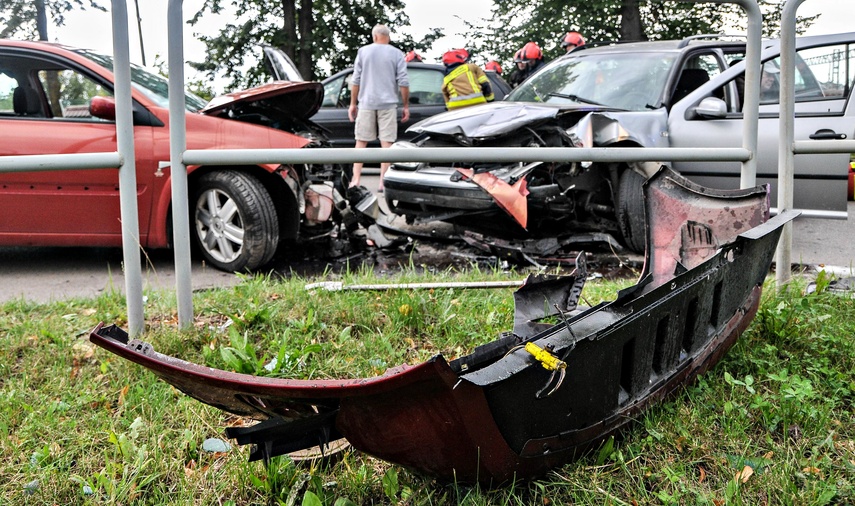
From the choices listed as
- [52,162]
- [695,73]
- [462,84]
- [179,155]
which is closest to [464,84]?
[462,84]

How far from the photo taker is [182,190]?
3088 millimetres

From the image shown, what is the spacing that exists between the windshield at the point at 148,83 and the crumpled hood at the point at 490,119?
1807 mm

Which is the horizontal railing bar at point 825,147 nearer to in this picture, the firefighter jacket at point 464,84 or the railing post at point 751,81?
the railing post at point 751,81

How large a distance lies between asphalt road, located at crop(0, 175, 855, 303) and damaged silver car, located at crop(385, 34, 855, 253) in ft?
2.80

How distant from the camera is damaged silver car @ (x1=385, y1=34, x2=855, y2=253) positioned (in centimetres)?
582

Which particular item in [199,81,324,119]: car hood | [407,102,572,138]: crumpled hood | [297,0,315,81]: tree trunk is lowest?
[407,102,572,138]: crumpled hood

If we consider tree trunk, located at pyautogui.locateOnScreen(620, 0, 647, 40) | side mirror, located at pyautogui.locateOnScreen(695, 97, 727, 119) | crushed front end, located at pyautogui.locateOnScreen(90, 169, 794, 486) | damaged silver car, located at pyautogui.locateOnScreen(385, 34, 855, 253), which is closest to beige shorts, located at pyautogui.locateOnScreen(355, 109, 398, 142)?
damaged silver car, located at pyautogui.locateOnScreen(385, 34, 855, 253)

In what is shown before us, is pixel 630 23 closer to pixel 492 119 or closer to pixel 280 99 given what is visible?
pixel 492 119

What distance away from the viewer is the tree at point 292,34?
2195 cm

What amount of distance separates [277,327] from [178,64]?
1.10m

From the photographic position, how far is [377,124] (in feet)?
30.0

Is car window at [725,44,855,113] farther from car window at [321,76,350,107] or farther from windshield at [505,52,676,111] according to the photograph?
car window at [321,76,350,107]

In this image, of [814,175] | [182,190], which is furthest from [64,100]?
[814,175]

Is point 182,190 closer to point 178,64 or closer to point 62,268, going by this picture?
point 178,64
